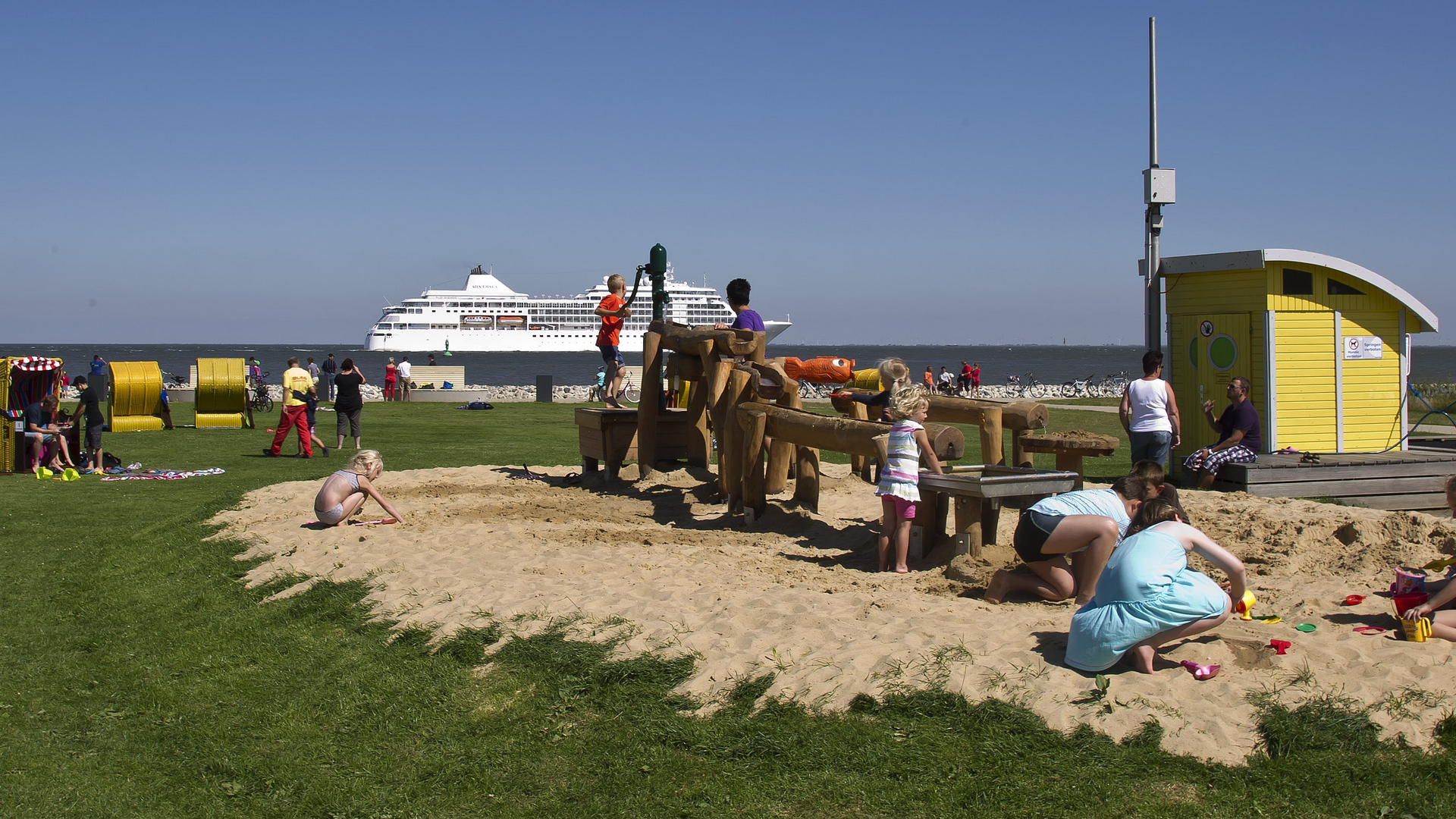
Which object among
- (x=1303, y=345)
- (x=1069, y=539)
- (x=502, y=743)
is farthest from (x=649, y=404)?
(x=1303, y=345)

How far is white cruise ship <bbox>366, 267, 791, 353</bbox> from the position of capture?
10169 cm

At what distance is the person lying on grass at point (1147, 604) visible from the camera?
429 cm

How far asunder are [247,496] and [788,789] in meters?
8.75

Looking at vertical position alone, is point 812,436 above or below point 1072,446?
above

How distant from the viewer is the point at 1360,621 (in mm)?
5012

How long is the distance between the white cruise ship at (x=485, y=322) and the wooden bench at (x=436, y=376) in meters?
62.8

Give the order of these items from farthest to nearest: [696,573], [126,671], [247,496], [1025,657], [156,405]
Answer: [156,405], [247,496], [696,573], [126,671], [1025,657]

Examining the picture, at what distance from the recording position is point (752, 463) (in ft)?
27.8

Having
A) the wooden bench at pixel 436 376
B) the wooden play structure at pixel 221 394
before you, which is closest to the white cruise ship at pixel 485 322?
the wooden bench at pixel 436 376

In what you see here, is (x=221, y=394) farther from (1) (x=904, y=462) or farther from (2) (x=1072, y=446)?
(1) (x=904, y=462)

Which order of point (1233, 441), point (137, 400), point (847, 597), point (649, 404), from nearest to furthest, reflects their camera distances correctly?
point (847, 597)
point (1233, 441)
point (649, 404)
point (137, 400)

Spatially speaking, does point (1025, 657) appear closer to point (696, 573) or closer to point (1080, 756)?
point (1080, 756)

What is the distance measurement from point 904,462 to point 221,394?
1684 centimetres

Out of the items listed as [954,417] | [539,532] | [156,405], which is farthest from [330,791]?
[156,405]
